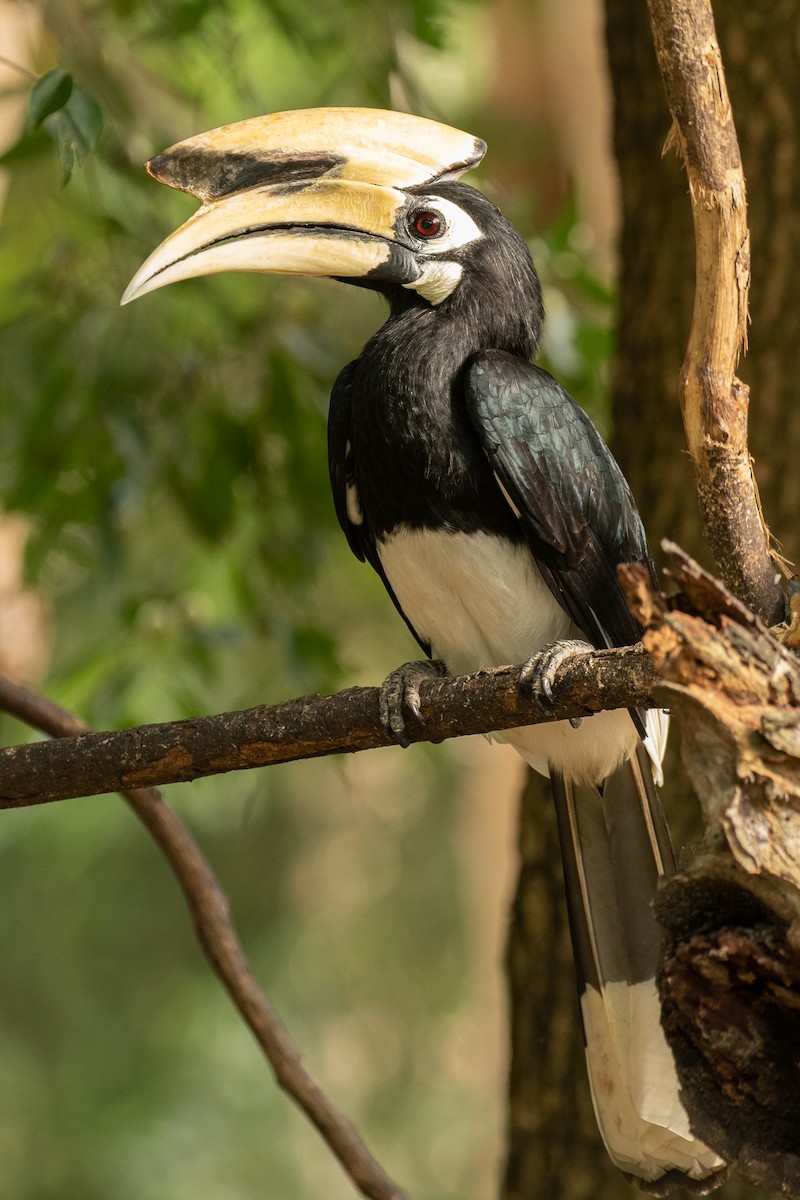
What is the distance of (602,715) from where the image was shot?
8.77 ft

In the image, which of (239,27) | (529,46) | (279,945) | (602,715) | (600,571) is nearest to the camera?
(600,571)

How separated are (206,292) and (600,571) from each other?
1.33 meters

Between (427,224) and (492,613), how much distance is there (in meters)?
0.72

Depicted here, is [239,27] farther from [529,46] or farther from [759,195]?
[529,46]

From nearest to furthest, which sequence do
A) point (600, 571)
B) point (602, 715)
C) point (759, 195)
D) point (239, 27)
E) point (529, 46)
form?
point (600, 571) < point (602, 715) < point (759, 195) < point (239, 27) < point (529, 46)

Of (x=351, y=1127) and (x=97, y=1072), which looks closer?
(x=351, y=1127)

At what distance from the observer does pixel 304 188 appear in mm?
2434

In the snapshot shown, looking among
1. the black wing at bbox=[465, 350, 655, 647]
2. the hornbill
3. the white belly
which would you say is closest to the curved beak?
the hornbill

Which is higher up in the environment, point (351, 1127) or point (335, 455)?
point (335, 455)

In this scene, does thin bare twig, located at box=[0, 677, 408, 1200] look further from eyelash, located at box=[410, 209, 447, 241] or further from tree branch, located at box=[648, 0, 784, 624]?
tree branch, located at box=[648, 0, 784, 624]

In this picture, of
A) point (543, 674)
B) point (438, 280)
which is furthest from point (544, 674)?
point (438, 280)

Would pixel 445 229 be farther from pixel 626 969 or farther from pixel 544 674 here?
pixel 626 969

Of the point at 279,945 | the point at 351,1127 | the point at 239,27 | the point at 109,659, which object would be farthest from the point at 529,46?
the point at 351,1127

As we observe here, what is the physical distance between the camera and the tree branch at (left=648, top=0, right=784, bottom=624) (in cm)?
180
